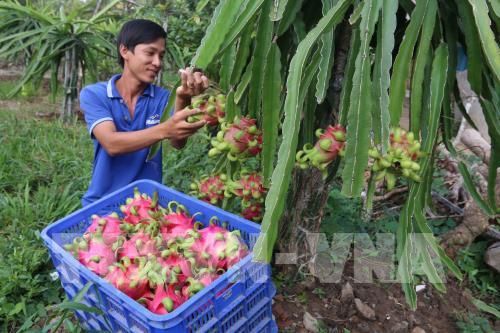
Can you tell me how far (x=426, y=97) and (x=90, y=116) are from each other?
1049 mm

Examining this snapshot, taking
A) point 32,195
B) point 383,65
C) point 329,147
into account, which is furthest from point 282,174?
point 32,195

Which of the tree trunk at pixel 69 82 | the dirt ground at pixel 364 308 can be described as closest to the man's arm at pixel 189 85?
the dirt ground at pixel 364 308

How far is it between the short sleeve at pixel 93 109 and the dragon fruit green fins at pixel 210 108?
0.48 m

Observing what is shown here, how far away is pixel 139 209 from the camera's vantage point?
114 centimetres

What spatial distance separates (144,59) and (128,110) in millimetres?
199

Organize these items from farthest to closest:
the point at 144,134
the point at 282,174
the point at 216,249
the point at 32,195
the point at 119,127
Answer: the point at 32,195, the point at 119,127, the point at 144,134, the point at 216,249, the point at 282,174

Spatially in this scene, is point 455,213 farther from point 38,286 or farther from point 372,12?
point 38,286

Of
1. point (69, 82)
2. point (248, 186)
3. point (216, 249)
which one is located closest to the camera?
point (216, 249)

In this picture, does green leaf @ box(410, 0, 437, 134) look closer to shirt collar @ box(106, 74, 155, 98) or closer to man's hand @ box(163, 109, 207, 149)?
man's hand @ box(163, 109, 207, 149)

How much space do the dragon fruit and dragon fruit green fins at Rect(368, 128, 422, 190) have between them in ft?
1.49

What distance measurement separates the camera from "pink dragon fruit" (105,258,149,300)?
0.91 meters

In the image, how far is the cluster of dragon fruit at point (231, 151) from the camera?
3.18 feet

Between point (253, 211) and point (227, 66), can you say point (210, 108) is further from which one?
point (253, 211)

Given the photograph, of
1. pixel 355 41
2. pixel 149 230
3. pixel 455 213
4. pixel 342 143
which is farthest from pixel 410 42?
pixel 455 213
